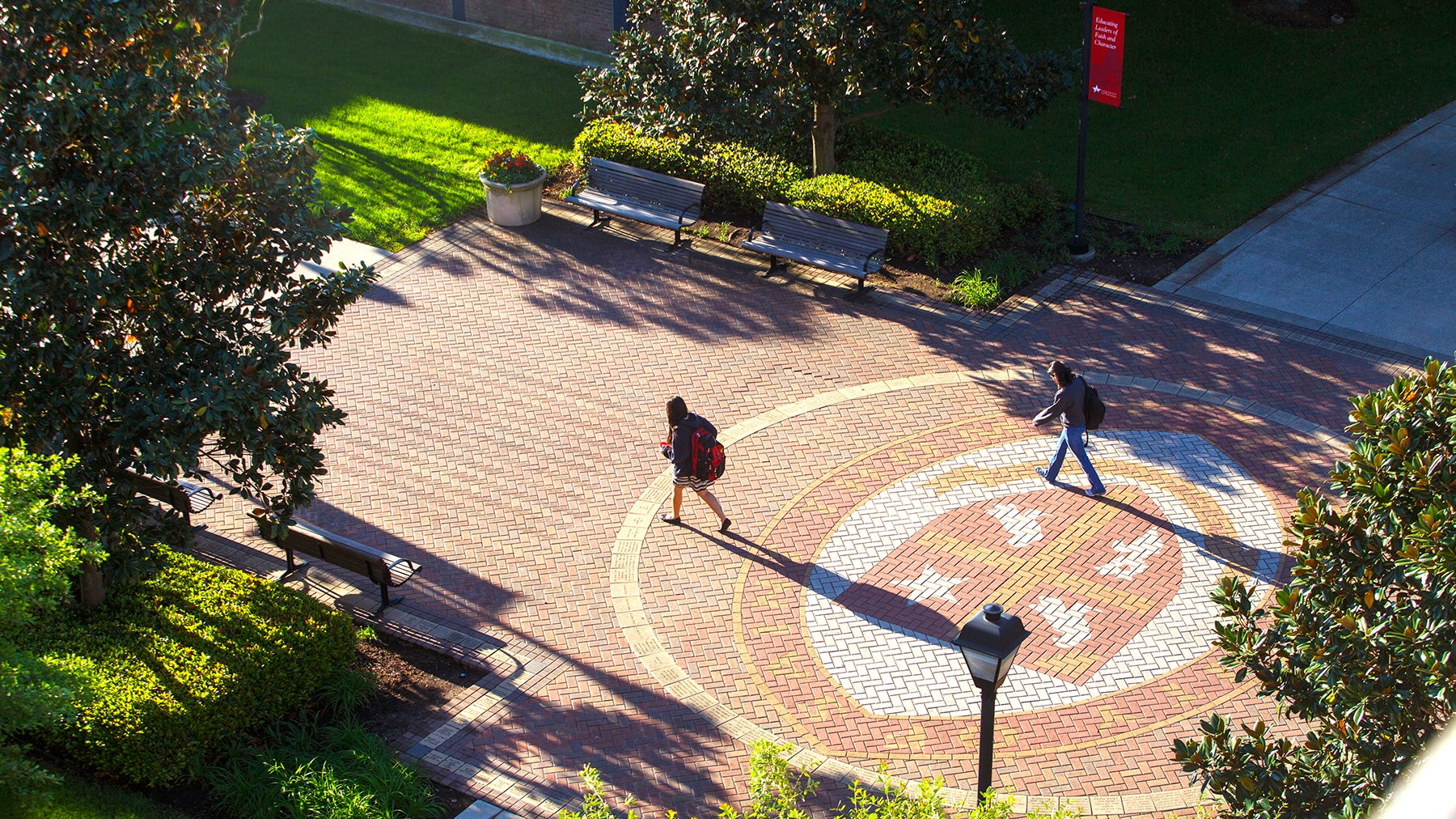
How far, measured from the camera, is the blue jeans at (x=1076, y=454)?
41.3 feet

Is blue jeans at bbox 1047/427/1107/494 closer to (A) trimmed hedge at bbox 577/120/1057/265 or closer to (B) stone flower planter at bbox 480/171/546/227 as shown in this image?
(A) trimmed hedge at bbox 577/120/1057/265

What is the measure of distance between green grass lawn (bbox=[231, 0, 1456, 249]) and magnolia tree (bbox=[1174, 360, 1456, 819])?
1192cm

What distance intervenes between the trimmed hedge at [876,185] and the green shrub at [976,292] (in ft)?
2.01

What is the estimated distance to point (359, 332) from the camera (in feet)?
53.7

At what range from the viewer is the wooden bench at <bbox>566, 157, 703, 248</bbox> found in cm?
1841

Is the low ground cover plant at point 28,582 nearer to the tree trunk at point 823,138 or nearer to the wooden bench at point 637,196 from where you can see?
the wooden bench at point 637,196

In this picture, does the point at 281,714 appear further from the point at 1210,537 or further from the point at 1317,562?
the point at 1210,537

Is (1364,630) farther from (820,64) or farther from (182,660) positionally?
(820,64)

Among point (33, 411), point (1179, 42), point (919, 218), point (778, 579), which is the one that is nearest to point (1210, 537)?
point (778, 579)

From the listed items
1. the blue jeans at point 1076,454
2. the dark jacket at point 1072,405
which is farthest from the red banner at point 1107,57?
the blue jeans at point 1076,454

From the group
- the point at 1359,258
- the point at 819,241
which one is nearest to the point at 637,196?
the point at 819,241

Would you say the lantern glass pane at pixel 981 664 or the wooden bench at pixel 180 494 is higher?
the lantern glass pane at pixel 981 664

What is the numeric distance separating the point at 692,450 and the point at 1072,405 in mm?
3801

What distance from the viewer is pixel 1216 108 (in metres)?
21.4
